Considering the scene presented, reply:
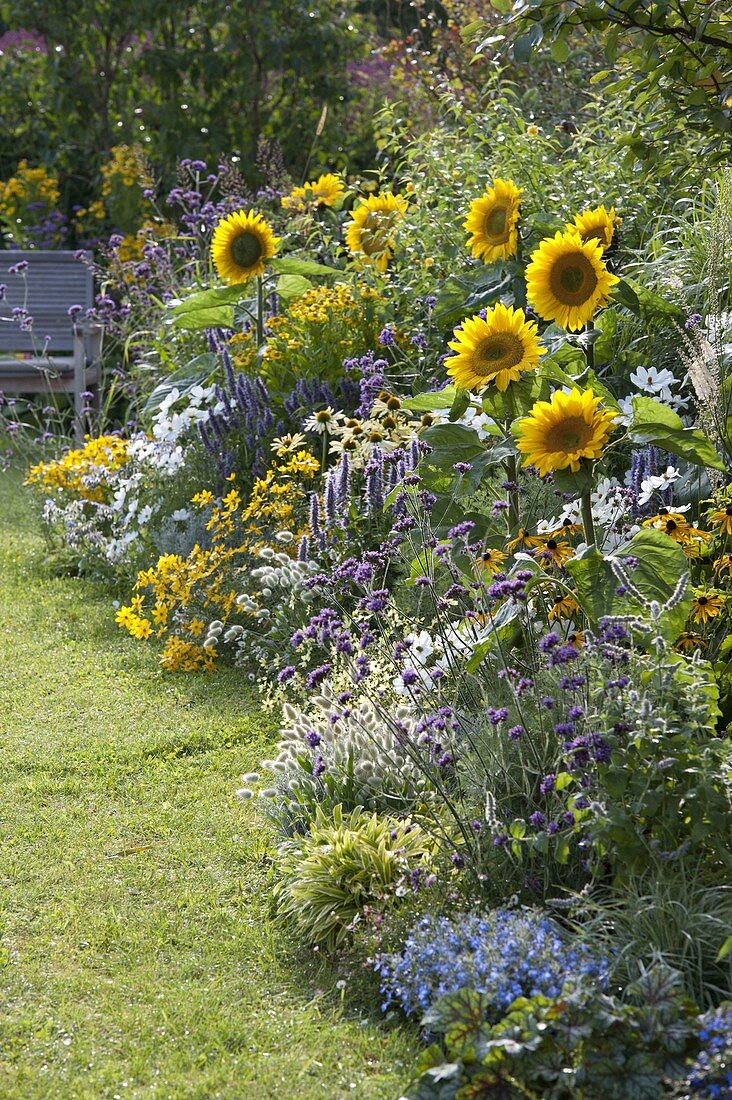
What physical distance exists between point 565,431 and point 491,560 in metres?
0.41

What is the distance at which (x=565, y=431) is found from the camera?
279 centimetres

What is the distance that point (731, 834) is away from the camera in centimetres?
247

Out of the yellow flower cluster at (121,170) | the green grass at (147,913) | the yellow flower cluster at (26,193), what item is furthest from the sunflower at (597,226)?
the yellow flower cluster at (26,193)

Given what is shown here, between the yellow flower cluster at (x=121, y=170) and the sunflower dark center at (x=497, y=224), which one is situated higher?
the yellow flower cluster at (x=121, y=170)

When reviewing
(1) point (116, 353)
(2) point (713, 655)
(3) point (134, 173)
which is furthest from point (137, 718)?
(3) point (134, 173)

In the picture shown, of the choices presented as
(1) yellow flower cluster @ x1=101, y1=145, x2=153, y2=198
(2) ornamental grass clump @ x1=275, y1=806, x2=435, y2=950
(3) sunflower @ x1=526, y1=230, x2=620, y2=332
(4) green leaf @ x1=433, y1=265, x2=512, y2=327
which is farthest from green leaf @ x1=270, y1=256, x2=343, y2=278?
(1) yellow flower cluster @ x1=101, y1=145, x2=153, y2=198

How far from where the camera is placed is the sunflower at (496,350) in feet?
10.00

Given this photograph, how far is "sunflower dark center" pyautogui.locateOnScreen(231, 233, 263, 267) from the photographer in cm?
497

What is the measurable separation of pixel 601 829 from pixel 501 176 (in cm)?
332

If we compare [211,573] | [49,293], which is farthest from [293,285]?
[49,293]

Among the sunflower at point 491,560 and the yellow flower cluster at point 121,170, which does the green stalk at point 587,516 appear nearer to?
the sunflower at point 491,560

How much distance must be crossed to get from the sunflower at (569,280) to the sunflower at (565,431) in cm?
45

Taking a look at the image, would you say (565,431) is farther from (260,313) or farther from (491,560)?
(260,313)

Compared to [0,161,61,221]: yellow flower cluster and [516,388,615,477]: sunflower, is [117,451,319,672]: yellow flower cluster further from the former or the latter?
[0,161,61,221]: yellow flower cluster
